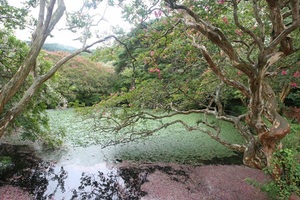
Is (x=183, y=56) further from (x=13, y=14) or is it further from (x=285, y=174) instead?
(x=13, y=14)

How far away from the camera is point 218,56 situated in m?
4.92

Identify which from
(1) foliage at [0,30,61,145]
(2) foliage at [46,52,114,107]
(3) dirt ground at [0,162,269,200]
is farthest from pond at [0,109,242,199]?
(2) foliage at [46,52,114,107]

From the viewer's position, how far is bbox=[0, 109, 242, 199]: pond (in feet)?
13.7

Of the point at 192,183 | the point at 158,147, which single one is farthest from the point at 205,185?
the point at 158,147

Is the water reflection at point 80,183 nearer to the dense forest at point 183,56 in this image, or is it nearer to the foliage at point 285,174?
the dense forest at point 183,56

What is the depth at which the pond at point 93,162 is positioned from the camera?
4.16 m

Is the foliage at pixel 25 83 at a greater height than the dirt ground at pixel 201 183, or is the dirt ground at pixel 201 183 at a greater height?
the foliage at pixel 25 83

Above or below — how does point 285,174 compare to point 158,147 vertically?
above

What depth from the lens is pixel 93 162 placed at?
18.2 ft

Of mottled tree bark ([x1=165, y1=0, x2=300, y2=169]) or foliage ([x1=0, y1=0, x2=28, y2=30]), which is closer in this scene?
mottled tree bark ([x1=165, y1=0, x2=300, y2=169])

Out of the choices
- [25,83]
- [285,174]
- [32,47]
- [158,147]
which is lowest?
[158,147]

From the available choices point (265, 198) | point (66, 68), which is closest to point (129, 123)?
point (265, 198)

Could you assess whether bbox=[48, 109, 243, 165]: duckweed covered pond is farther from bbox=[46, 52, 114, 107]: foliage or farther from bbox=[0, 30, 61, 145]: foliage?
bbox=[46, 52, 114, 107]: foliage

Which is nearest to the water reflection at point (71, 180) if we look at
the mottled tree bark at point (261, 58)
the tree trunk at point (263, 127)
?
the tree trunk at point (263, 127)
